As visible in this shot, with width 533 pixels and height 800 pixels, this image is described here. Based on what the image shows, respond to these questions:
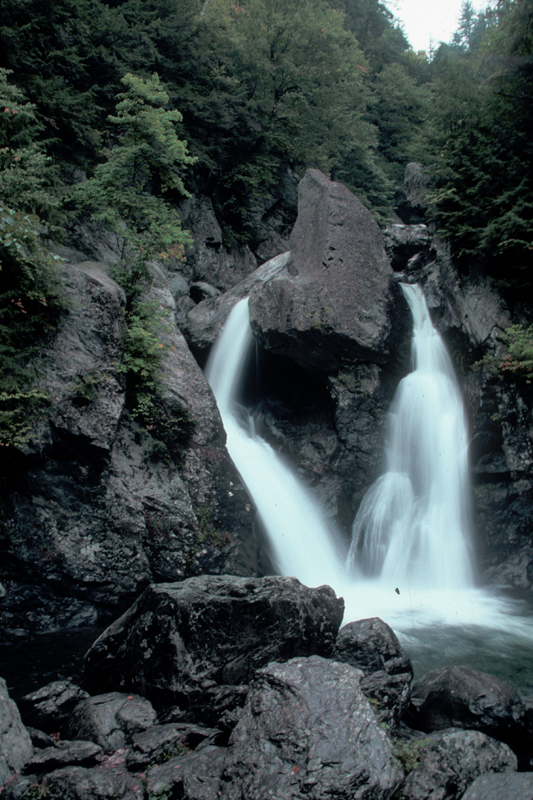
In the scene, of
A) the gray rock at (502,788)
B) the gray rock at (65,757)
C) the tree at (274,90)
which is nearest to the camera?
the gray rock at (502,788)

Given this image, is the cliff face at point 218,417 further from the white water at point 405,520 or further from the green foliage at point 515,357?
the white water at point 405,520

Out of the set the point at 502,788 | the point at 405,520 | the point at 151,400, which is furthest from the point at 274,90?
the point at 502,788

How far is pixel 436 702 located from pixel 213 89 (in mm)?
18250

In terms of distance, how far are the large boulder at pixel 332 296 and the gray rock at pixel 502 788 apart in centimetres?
841

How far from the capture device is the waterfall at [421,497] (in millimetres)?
9594

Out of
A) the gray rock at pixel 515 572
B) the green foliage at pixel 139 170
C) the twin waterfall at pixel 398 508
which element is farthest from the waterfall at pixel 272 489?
the green foliage at pixel 139 170

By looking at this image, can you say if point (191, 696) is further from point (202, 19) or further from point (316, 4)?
point (316, 4)

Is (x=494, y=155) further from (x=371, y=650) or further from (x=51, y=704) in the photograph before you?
(x=51, y=704)

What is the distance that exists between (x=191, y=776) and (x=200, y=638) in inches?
57.1

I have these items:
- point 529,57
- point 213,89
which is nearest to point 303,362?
point 529,57

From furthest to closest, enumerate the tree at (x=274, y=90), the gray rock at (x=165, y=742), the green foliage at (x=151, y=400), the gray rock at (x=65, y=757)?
1. the tree at (x=274, y=90)
2. the green foliage at (x=151, y=400)
3. the gray rock at (x=165, y=742)
4. the gray rock at (x=65, y=757)

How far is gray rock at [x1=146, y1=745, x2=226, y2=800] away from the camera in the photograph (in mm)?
3098

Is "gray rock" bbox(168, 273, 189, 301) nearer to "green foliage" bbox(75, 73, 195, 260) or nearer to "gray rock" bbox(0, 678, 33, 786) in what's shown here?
"green foliage" bbox(75, 73, 195, 260)

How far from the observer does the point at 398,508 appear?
1012 cm
